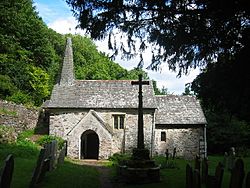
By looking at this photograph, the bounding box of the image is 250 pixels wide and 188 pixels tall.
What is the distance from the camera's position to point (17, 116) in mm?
30500

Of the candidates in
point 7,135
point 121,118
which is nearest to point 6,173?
point 7,135

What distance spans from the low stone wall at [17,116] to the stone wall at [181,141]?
11.8 meters

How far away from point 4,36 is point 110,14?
3338 cm

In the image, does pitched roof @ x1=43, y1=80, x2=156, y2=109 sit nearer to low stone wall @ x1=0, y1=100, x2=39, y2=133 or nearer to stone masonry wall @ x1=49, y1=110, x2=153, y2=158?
stone masonry wall @ x1=49, y1=110, x2=153, y2=158

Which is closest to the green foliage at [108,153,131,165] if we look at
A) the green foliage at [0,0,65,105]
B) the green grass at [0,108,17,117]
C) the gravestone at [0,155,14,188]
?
the green grass at [0,108,17,117]

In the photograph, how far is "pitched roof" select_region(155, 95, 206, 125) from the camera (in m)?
31.7

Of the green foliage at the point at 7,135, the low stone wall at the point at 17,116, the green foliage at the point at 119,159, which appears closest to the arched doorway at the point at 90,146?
the green foliage at the point at 119,159

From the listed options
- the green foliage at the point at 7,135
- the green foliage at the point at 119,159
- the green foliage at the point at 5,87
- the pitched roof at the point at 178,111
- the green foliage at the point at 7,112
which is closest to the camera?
the green foliage at the point at 119,159

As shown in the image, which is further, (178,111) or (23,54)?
(23,54)

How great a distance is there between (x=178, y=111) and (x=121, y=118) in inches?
213

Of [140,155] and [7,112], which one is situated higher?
[7,112]

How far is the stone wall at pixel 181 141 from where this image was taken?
31.6 m

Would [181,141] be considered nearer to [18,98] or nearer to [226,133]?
[226,133]

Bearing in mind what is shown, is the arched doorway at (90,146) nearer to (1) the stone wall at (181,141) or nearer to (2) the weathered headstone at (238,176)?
(1) the stone wall at (181,141)
